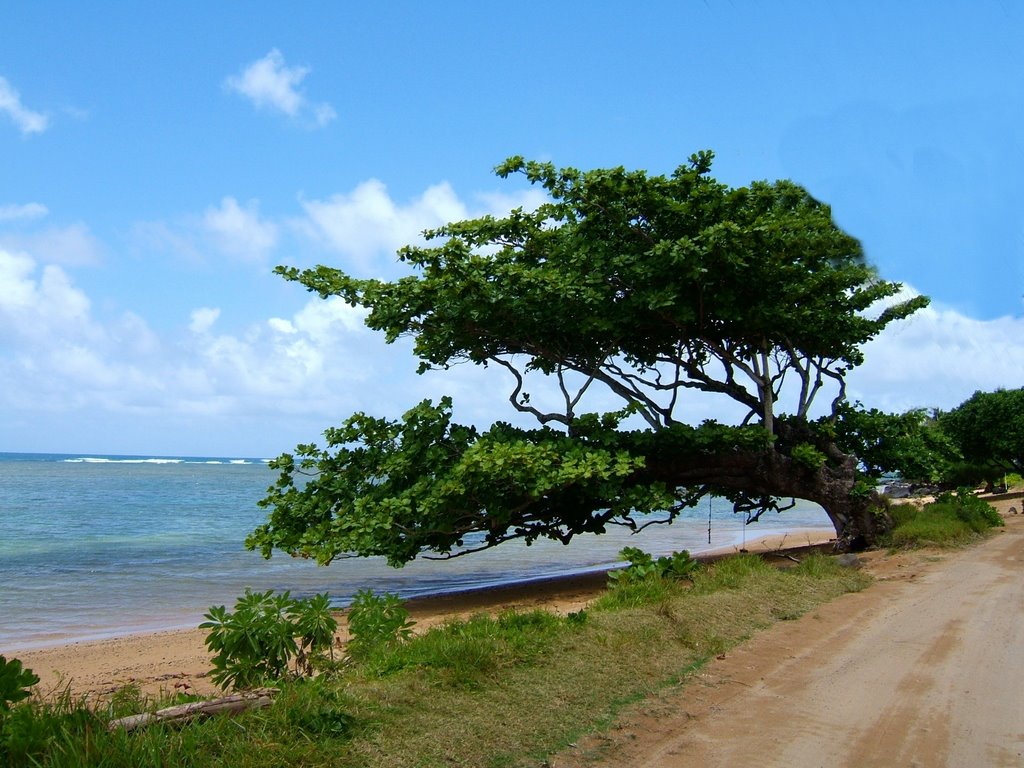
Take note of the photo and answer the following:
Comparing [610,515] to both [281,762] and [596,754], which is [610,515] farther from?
[281,762]

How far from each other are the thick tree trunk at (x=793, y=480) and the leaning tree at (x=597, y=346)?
4cm

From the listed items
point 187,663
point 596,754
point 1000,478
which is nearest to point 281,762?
point 596,754

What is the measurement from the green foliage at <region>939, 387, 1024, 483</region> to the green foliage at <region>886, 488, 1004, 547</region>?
15387 mm

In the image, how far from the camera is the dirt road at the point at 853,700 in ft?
16.5

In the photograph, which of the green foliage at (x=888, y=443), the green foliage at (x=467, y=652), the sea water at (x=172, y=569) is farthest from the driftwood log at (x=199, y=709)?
the green foliage at (x=888, y=443)

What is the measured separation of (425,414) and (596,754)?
881cm

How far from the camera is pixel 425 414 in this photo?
1345 centimetres

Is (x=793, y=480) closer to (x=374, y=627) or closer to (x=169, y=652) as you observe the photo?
(x=374, y=627)

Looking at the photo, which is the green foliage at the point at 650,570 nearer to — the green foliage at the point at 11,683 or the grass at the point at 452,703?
the grass at the point at 452,703

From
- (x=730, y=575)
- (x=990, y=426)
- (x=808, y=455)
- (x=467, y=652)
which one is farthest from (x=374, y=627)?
(x=990, y=426)

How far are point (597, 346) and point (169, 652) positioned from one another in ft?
26.1

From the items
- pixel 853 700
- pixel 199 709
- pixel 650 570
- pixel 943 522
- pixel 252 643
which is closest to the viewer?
pixel 199 709

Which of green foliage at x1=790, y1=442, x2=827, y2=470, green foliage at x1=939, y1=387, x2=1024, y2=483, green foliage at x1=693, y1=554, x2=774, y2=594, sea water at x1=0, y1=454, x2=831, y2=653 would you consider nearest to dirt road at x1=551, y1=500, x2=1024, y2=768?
green foliage at x1=693, y1=554, x2=774, y2=594

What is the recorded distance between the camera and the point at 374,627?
6930 millimetres
